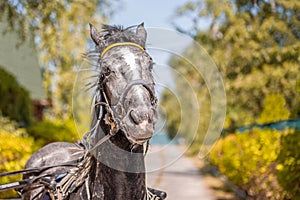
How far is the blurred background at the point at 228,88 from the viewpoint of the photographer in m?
10.0

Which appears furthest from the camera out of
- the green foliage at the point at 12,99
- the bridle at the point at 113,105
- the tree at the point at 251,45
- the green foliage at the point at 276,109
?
the tree at the point at 251,45

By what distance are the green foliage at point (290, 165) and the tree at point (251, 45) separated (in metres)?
10.1

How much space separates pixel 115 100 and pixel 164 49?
86 cm

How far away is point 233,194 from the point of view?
15.4 meters

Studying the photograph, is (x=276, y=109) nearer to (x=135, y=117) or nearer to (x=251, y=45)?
(x=251, y=45)

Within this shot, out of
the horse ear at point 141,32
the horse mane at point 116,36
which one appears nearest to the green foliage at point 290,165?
the horse ear at point 141,32

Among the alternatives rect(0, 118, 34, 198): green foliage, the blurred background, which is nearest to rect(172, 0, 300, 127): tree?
the blurred background

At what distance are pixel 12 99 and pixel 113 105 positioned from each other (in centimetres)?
1391

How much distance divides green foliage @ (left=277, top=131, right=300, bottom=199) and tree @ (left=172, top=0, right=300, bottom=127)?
1012cm

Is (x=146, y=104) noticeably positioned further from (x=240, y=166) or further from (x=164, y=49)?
(x=240, y=166)

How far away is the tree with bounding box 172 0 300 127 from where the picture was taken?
1859cm

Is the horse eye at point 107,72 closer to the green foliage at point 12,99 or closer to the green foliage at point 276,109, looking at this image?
the green foliage at point 12,99

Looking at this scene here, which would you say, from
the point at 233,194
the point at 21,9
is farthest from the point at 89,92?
the point at 233,194

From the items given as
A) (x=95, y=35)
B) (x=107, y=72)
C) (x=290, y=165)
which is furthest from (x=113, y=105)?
(x=290, y=165)
